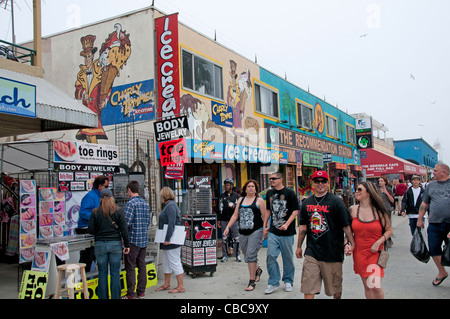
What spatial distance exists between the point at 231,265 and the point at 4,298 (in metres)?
4.40

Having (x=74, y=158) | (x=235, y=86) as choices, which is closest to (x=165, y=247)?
(x=74, y=158)

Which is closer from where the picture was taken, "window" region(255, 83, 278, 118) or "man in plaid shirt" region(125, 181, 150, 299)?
"man in plaid shirt" region(125, 181, 150, 299)

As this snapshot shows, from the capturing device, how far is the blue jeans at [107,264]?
5582mm

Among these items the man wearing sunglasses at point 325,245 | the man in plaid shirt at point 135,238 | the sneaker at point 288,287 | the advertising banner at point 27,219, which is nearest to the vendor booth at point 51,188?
the advertising banner at point 27,219

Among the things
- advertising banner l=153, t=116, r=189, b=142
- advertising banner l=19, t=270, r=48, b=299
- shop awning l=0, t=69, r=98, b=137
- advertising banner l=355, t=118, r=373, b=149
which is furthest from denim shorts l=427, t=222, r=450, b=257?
advertising banner l=355, t=118, r=373, b=149

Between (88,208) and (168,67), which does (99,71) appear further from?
(88,208)

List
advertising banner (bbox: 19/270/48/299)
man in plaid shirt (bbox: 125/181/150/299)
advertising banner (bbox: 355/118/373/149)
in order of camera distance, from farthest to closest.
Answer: advertising banner (bbox: 355/118/373/149) → man in plaid shirt (bbox: 125/181/150/299) → advertising banner (bbox: 19/270/48/299)

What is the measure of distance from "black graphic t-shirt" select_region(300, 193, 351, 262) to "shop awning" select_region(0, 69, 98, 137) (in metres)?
4.90

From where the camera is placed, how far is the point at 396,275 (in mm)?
7133

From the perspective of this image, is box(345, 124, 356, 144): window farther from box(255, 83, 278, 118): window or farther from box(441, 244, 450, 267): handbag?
box(441, 244, 450, 267): handbag

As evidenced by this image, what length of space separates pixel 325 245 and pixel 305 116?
1617 cm

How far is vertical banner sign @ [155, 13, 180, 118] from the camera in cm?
1041
